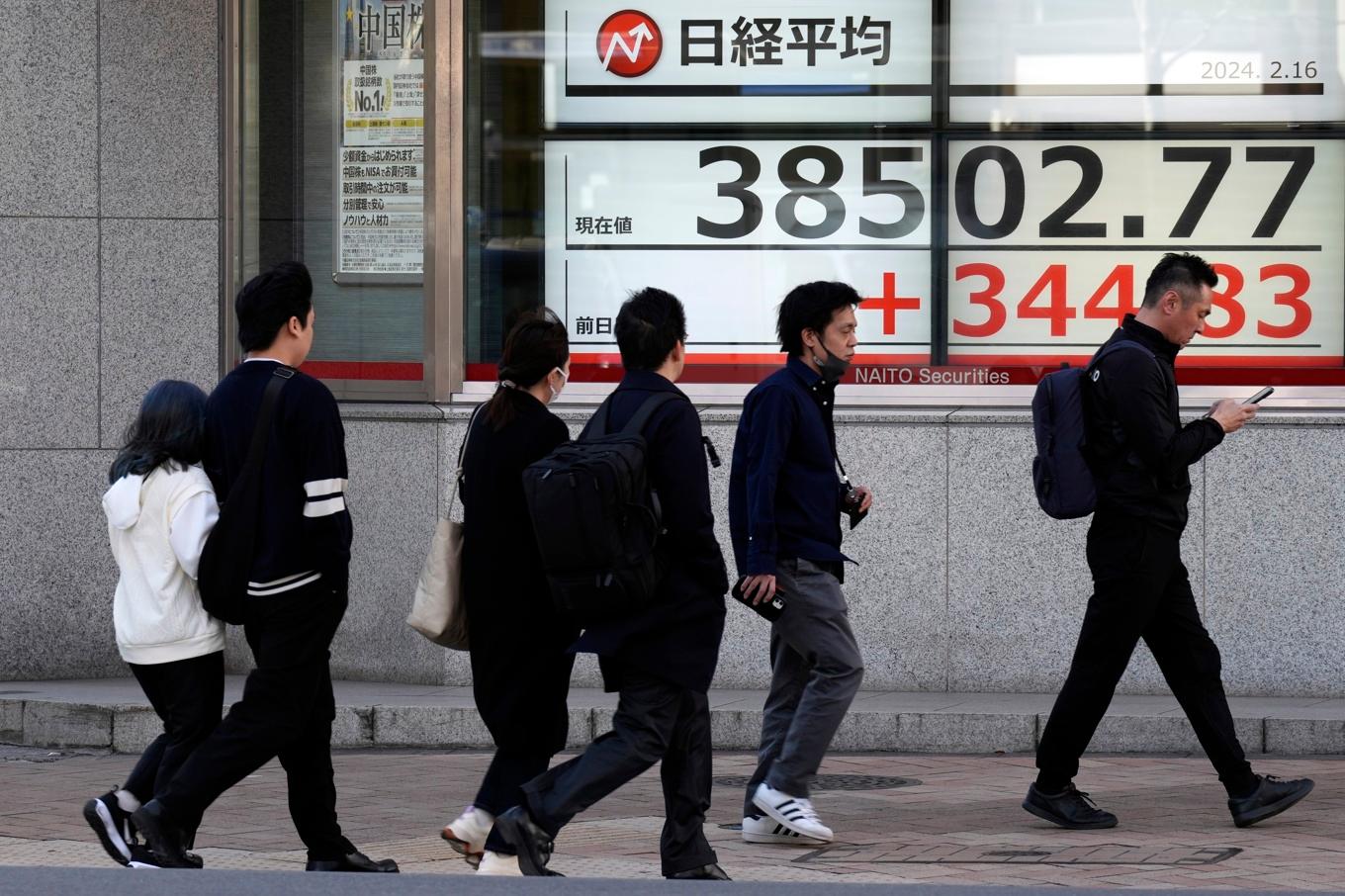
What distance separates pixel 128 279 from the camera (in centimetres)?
983

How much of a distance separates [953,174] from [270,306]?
4840mm

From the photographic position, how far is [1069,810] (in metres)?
6.67

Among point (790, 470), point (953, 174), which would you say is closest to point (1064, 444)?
point (790, 470)

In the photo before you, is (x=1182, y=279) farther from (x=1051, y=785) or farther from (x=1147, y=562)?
(x=1051, y=785)

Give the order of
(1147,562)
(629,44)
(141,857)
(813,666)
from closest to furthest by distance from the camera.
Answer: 1. (141,857)
2. (813,666)
3. (1147,562)
4. (629,44)

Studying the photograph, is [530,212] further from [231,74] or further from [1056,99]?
[1056,99]

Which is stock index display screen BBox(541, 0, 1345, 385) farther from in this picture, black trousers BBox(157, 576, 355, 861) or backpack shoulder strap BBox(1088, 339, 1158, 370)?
black trousers BBox(157, 576, 355, 861)

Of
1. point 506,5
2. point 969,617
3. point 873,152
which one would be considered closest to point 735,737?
point 969,617

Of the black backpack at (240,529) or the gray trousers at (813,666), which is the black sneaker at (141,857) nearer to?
the black backpack at (240,529)

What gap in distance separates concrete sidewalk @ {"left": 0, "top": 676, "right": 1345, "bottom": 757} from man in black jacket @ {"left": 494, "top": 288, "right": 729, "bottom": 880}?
294cm

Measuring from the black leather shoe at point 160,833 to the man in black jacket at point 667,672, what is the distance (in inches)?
34.6

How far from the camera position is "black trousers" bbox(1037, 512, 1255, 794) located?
21.9ft

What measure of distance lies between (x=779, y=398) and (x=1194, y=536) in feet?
11.3

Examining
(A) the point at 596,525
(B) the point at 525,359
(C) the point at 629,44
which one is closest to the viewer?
(A) the point at 596,525
